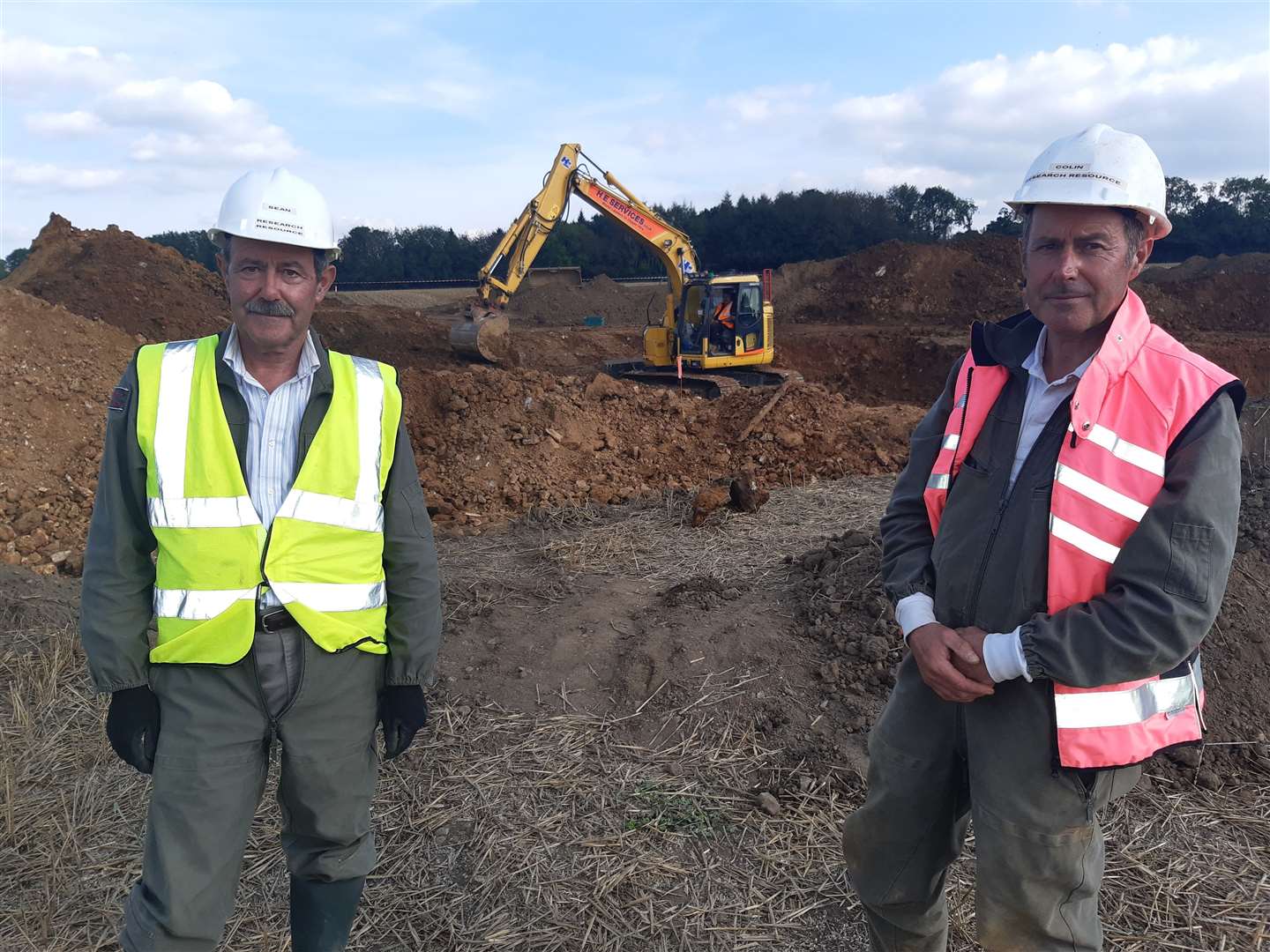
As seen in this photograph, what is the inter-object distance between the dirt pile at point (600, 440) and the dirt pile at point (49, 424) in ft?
9.84

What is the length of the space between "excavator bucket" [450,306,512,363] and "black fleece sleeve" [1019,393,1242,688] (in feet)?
51.6

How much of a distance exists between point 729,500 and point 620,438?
2.77 meters

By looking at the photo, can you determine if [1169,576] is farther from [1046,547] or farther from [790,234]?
[790,234]

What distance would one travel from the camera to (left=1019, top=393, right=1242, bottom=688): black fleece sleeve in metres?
1.68

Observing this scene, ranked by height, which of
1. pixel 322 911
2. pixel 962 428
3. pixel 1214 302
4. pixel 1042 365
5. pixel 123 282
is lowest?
pixel 322 911

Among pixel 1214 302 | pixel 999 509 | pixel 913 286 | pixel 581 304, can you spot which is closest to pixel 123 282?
pixel 581 304

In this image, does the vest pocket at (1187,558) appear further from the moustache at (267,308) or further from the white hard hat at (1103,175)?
the moustache at (267,308)

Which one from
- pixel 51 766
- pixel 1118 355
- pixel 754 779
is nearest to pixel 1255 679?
pixel 754 779

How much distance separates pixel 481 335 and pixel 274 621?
1506 cm

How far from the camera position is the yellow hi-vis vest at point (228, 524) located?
6.97 ft

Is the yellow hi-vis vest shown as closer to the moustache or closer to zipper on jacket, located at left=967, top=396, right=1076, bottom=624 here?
the moustache

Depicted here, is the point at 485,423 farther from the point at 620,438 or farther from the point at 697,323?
the point at 697,323

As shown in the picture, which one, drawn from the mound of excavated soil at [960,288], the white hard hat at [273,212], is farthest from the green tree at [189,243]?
the white hard hat at [273,212]

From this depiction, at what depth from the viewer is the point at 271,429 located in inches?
89.2
